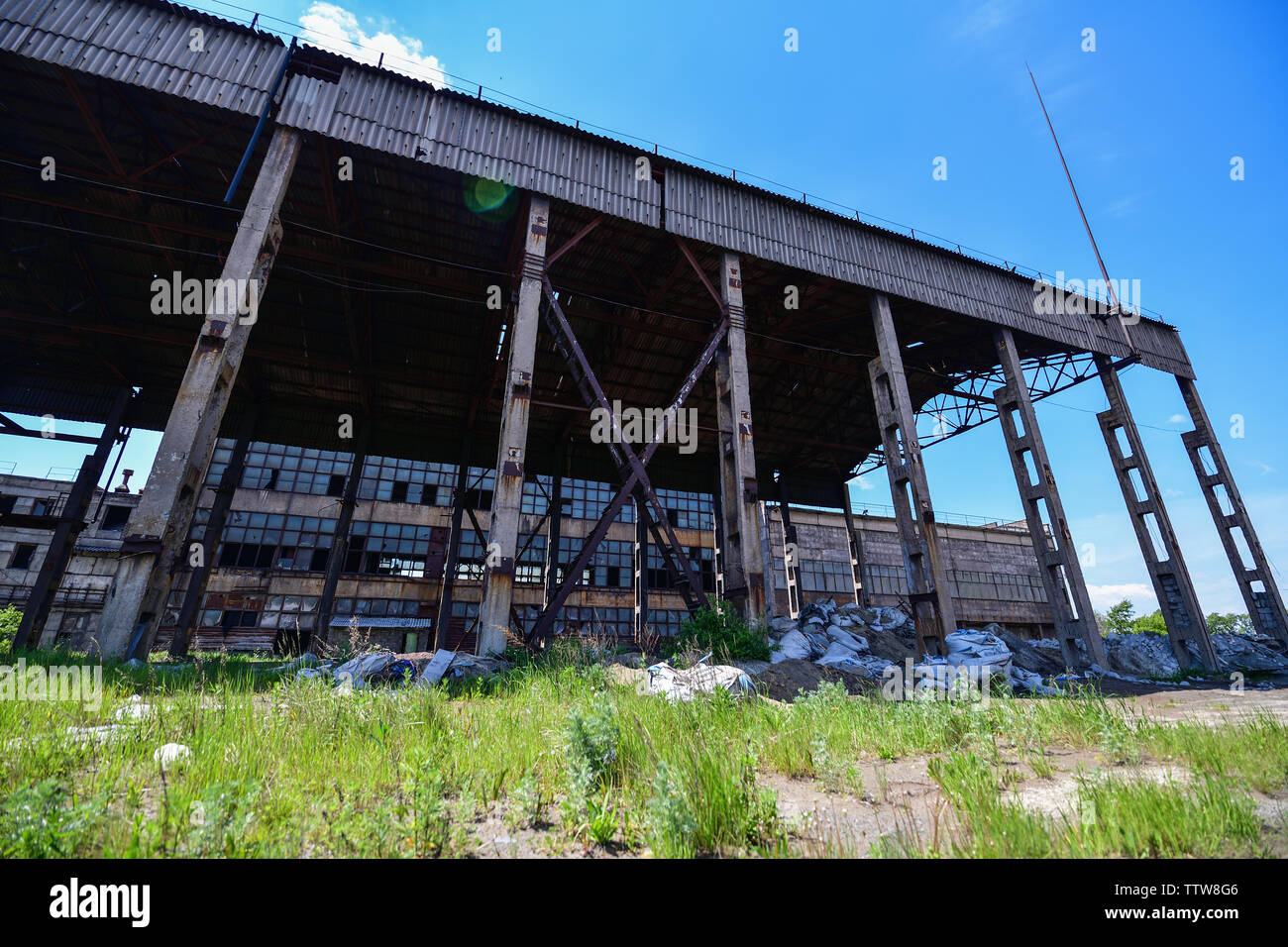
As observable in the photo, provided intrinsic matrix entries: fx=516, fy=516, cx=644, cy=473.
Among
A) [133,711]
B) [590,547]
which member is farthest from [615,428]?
[133,711]

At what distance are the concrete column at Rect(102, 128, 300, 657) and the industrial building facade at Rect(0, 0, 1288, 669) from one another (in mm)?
49

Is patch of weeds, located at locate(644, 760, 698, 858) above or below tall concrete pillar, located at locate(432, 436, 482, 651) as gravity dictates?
below

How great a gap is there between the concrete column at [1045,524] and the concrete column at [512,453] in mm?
12459

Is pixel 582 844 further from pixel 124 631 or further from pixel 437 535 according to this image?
pixel 437 535

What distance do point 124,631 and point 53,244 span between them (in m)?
11.9

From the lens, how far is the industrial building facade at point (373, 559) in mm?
19938

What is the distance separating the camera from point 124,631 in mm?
7094

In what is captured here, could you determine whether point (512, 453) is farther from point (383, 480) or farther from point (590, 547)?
point (383, 480)

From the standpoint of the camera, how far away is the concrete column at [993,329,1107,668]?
1245cm

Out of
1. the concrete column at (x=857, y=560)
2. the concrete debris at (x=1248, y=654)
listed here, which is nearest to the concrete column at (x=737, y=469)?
the concrete column at (x=857, y=560)

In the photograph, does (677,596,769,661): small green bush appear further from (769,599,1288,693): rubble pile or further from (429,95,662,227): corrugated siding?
(429,95,662,227): corrugated siding

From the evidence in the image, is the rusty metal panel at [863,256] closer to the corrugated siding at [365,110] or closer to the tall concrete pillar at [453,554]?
the corrugated siding at [365,110]

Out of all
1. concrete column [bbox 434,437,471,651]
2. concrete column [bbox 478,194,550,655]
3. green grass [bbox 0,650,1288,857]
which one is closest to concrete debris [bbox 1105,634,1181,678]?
green grass [bbox 0,650,1288,857]
